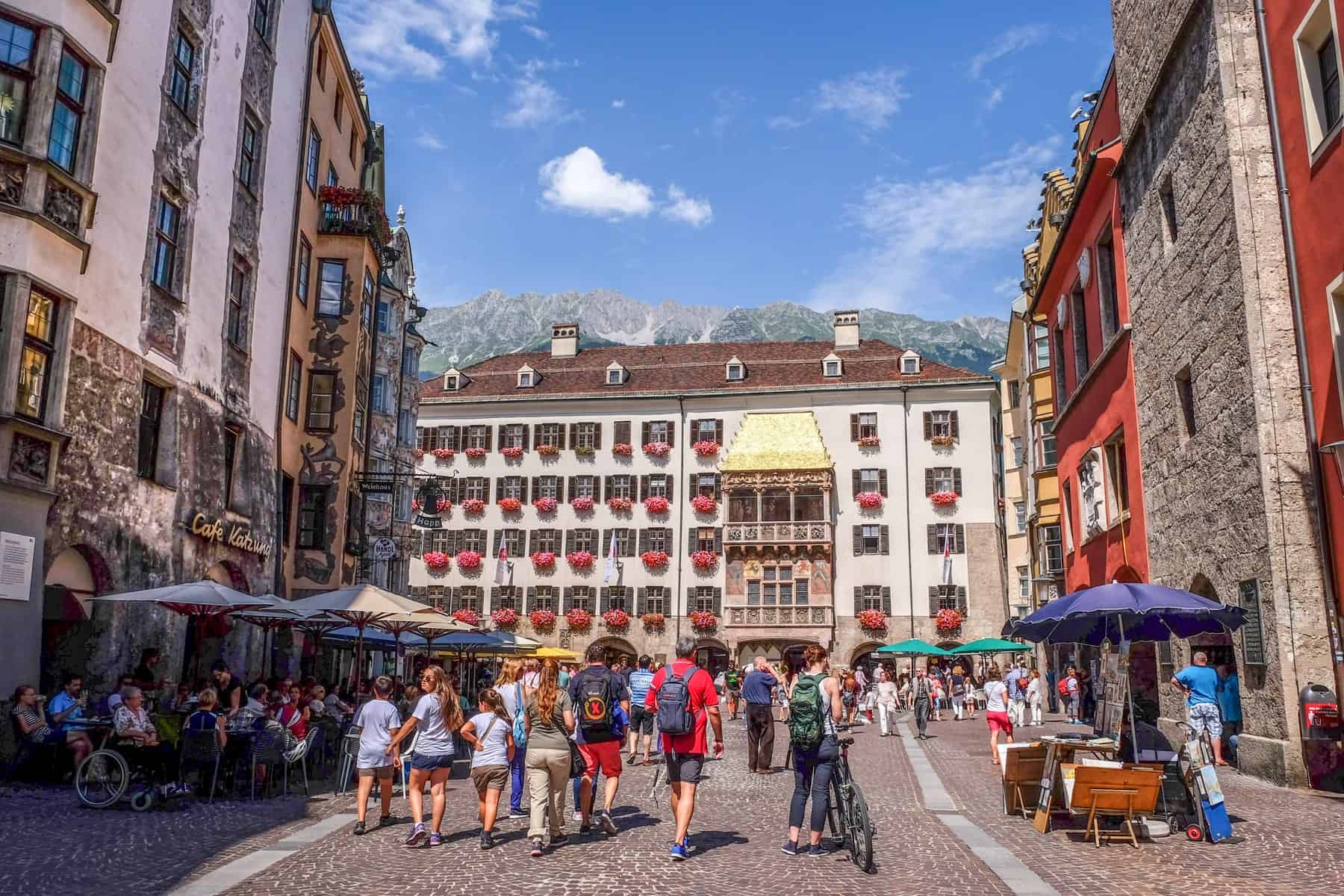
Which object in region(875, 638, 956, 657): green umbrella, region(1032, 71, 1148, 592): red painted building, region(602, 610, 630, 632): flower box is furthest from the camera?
region(602, 610, 630, 632): flower box

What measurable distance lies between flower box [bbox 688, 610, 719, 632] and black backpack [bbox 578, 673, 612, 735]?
139 feet

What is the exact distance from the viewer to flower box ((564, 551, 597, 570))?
55.0 meters

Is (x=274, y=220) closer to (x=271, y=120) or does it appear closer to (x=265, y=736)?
(x=271, y=120)

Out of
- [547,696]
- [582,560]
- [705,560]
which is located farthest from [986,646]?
[547,696]

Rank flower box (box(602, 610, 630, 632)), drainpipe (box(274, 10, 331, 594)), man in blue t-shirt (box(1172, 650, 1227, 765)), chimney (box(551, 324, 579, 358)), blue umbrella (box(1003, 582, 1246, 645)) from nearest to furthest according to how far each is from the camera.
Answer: blue umbrella (box(1003, 582, 1246, 645)) < man in blue t-shirt (box(1172, 650, 1227, 765)) < drainpipe (box(274, 10, 331, 594)) < flower box (box(602, 610, 630, 632)) < chimney (box(551, 324, 579, 358))

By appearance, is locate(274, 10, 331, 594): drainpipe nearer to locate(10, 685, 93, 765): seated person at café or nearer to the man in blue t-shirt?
locate(10, 685, 93, 765): seated person at café

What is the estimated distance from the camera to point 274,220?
2545cm

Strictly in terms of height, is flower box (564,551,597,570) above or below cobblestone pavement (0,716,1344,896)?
above

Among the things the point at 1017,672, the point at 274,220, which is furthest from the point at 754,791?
the point at 1017,672

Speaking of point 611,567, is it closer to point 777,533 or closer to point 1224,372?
point 777,533

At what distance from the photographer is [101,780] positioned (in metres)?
12.5

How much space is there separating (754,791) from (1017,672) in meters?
22.4

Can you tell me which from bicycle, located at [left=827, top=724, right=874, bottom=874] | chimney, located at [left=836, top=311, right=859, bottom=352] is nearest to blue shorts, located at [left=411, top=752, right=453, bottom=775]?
bicycle, located at [left=827, top=724, right=874, bottom=874]

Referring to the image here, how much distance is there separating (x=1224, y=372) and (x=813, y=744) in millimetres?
10490
